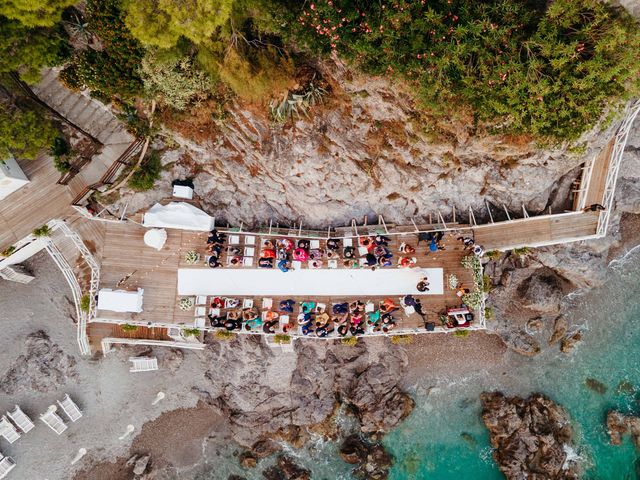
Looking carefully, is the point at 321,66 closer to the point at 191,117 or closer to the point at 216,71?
the point at 216,71

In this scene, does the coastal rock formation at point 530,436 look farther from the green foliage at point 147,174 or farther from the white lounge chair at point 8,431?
the white lounge chair at point 8,431

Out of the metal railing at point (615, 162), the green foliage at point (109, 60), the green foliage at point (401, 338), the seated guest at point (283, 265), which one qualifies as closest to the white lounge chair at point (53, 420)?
the seated guest at point (283, 265)

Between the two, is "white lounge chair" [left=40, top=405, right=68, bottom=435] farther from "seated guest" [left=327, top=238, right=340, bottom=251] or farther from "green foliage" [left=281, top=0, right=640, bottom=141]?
"green foliage" [left=281, top=0, right=640, bottom=141]

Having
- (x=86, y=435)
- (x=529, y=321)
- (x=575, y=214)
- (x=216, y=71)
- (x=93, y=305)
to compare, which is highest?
(x=216, y=71)

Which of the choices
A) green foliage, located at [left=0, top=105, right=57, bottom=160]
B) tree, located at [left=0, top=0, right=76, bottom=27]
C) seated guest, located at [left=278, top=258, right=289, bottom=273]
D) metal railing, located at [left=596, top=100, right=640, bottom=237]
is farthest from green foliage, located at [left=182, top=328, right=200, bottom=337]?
metal railing, located at [left=596, top=100, right=640, bottom=237]

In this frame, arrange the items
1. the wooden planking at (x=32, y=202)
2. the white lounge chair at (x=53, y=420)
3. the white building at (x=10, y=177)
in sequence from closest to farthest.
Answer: the white building at (x=10, y=177)
the wooden planking at (x=32, y=202)
the white lounge chair at (x=53, y=420)

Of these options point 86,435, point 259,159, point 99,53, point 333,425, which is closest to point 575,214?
point 259,159

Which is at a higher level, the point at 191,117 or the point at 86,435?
the point at 191,117

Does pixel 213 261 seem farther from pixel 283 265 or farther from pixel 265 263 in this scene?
pixel 283 265
